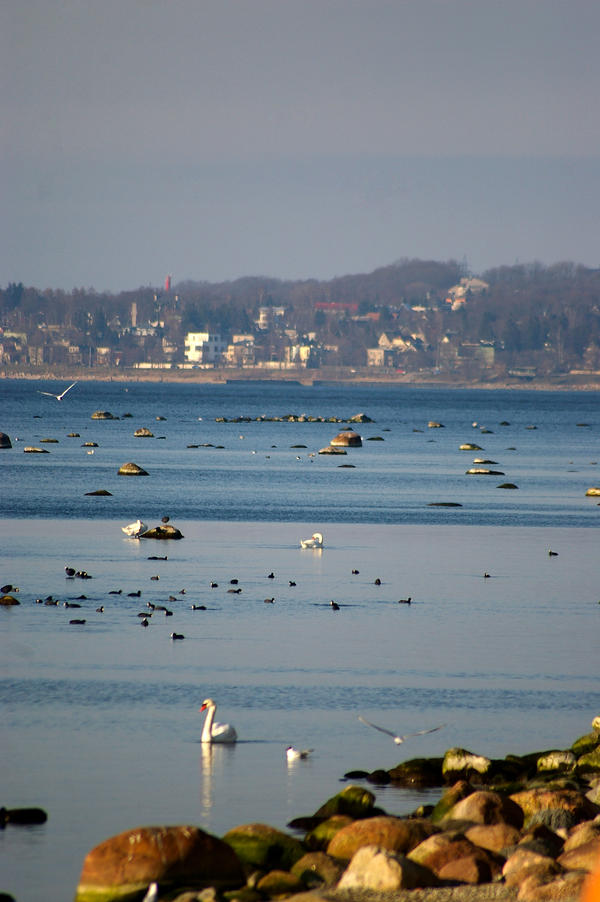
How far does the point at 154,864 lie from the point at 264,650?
11501mm

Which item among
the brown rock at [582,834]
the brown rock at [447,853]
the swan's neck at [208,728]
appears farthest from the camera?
the swan's neck at [208,728]

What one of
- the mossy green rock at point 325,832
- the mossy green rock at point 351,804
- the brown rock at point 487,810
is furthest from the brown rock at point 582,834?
the mossy green rock at point 351,804

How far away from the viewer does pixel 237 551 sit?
120 ft

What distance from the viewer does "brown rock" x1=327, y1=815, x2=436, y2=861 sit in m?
12.4

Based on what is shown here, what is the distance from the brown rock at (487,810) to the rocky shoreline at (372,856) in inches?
0.4

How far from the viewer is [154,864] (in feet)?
37.7

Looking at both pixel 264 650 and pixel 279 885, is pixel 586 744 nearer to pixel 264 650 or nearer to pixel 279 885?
pixel 279 885

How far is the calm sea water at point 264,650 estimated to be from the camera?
1539 centimetres

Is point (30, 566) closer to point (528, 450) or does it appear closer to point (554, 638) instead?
point (554, 638)

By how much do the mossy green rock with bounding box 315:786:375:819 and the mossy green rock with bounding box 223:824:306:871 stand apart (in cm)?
127

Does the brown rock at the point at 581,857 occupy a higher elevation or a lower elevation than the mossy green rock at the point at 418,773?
higher

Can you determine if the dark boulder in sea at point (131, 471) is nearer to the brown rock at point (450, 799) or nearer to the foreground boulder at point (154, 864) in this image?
the brown rock at point (450, 799)

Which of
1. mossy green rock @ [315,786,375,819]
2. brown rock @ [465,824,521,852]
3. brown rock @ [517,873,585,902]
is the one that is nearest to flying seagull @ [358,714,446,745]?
mossy green rock @ [315,786,375,819]

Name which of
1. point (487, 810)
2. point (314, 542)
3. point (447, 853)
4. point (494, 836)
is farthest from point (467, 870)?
point (314, 542)
